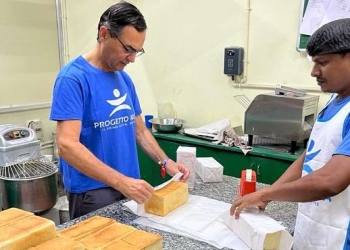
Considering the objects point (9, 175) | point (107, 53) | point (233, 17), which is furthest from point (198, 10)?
point (9, 175)

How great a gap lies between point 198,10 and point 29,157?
6.27ft

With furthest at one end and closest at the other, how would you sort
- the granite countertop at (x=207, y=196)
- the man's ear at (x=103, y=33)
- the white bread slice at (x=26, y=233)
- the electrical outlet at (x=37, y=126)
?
the electrical outlet at (x=37, y=126)
the man's ear at (x=103, y=33)
the granite countertop at (x=207, y=196)
the white bread slice at (x=26, y=233)

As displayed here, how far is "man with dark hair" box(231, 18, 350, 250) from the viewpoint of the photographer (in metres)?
1.01

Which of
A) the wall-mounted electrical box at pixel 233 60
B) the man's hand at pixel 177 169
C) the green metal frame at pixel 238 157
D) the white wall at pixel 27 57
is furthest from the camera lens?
the white wall at pixel 27 57

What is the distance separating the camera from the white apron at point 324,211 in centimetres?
108

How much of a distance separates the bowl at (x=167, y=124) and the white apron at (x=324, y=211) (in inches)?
74.1

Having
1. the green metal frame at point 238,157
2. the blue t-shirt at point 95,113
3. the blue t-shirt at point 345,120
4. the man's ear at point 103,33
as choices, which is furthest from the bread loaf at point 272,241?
the green metal frame at point 238,157

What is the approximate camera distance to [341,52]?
1.06 meters

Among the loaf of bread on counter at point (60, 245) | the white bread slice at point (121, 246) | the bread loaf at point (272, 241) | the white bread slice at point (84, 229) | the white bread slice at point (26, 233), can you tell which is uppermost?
the white bread slice at point (26, 233)

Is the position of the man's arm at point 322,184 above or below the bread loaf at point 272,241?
above

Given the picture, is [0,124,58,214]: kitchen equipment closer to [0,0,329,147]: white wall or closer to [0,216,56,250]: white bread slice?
[0,0,329,147]: white wall

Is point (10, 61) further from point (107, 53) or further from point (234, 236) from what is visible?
point (234, 236)

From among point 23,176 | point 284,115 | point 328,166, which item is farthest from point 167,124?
point 328,166

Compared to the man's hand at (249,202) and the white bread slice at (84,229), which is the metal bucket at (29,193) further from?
the man's hand at (249,202)
